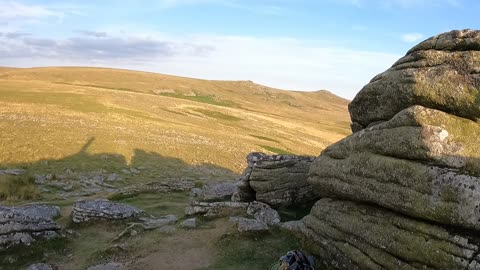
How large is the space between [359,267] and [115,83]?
171079mm

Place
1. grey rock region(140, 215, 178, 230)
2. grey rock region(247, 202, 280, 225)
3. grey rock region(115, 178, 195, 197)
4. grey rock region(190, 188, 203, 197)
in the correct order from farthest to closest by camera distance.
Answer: grey rock region(190, 188, 203, 197) < grey rock region(115, 178, 195, 197) < grey rock region(140, 215, 178, 230) < grey rock region(247, 202, 280, 225)

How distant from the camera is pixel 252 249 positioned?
27938 mm

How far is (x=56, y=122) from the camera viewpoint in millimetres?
68188

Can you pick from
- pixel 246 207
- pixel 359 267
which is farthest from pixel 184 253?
pixel 359 267

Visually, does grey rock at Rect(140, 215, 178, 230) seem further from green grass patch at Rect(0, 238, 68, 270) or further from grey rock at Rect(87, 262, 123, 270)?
green grass patch at Rect(0, 238, 68, 270)

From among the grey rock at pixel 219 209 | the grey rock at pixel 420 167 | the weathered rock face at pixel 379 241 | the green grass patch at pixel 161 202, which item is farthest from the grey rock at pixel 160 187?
the grey rock at pixel 420 167

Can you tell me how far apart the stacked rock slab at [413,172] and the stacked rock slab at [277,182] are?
7.97m

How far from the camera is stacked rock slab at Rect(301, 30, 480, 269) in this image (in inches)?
725

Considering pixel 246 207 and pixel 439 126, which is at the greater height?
pixel 439 126

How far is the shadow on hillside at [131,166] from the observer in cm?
5131

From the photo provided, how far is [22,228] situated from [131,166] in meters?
27.9

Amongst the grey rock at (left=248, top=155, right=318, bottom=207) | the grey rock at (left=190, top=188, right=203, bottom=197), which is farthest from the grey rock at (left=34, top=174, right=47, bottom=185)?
the grey rock at (left=248, top=155, right=318, bottom=207)

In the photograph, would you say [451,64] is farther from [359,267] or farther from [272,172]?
[272,172]

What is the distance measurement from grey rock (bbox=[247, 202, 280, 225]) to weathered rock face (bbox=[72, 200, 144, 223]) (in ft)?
33.1
